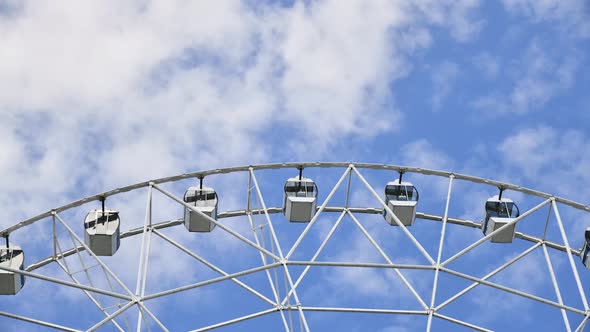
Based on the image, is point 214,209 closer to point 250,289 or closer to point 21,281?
point 250,289

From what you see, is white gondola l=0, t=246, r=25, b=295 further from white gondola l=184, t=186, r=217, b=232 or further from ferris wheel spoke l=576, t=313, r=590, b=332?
ferris wheel spoke l=576, t=313, r=590, b=332

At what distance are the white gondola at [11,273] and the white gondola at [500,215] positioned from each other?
48.1 ft

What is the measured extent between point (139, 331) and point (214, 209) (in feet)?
22.1

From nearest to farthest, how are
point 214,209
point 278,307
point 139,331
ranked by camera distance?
point 139,331 < point 278,307 < point 214,209

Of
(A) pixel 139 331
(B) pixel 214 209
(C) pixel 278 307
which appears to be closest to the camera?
(A) pixel 139 331

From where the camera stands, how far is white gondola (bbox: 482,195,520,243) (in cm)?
4281

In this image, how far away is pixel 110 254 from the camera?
41438mm

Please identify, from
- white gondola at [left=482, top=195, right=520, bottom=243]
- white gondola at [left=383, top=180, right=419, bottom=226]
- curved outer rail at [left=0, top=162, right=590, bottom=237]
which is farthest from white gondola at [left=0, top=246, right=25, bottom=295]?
white gondola at [left=482, top=195, right=520, bottom=243]

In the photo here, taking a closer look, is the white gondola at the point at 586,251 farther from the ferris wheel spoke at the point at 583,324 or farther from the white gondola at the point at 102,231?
the white gondola at the point at 102,231

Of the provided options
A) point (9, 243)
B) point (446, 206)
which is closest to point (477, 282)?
point (446, 206)

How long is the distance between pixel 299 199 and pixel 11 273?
30.1 feet

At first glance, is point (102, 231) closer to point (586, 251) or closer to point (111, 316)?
point (111, 316)

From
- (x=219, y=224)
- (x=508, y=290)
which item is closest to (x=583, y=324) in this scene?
(x=508, y=290)

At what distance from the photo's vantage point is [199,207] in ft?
138
